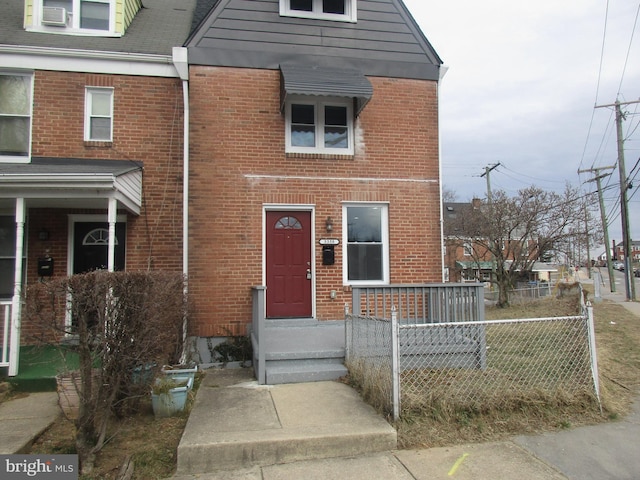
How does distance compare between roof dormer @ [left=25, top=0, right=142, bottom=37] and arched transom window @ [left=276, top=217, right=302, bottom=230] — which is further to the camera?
roof dormer @ [left=25, top=0, right=142, bottom=37]

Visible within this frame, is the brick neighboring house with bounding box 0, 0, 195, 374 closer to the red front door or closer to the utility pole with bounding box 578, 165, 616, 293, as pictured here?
the red front door

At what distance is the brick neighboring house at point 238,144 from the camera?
24.2 ft

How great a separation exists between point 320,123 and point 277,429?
5.77 meters

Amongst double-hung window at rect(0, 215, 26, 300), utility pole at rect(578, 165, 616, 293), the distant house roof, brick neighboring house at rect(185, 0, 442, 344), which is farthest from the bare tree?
double-hung window at rect(0, 215, 26, 300)

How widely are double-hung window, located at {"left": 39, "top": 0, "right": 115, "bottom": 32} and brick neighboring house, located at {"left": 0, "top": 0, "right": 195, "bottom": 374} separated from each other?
1.25ft

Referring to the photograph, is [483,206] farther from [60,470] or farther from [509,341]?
[60,470]

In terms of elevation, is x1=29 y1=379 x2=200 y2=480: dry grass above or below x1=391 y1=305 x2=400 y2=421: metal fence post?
below

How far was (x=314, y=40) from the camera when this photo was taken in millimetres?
8188

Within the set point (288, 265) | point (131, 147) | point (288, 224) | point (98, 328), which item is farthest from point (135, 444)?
point (131, 147)

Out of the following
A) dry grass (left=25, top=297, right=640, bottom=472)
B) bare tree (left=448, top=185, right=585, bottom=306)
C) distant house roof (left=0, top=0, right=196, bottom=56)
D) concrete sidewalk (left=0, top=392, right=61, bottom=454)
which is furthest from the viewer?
bare tree (left=448, top=185, right=585, bottom=306)

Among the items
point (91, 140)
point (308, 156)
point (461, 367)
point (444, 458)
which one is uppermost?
point (91, 140)

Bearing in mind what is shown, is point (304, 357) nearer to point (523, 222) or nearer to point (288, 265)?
point (288, 265)

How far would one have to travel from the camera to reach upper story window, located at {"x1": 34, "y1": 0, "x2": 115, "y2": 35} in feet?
26.4

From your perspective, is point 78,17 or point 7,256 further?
point 78,17
